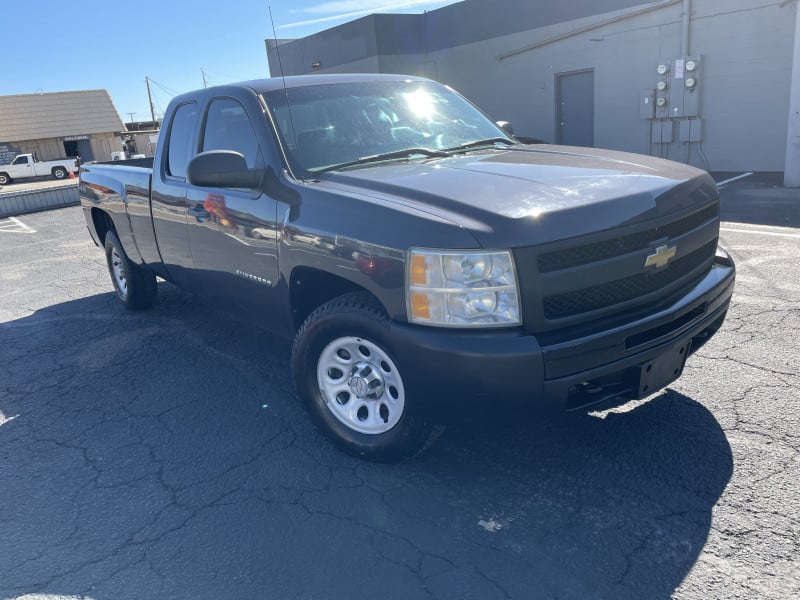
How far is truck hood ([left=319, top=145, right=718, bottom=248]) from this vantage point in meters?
2.63

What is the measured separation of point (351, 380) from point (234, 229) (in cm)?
127

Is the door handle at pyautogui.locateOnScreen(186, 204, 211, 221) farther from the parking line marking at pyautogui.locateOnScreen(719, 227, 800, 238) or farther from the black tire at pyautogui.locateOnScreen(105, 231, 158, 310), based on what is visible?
the parking line marking at pyautogui.locateOnScreen(719, 227, 800, 238)

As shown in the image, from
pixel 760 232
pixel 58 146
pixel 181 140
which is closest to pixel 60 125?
pixel 58 146

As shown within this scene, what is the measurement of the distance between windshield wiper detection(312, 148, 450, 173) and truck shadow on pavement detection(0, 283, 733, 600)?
151 centimetres

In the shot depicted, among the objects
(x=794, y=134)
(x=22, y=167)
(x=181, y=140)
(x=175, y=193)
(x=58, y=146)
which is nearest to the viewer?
(x=175, y=193)

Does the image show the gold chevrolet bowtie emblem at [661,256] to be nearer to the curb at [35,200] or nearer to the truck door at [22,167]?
the curb at [35,200]

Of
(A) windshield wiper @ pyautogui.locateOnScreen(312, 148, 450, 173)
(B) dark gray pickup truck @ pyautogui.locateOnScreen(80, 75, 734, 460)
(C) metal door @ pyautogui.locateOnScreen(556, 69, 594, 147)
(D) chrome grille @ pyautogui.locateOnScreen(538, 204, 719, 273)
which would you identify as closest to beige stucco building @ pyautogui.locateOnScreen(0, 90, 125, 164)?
(C) metal door @ pyautogui.locateOnScreen(556, 69, 594, 147)

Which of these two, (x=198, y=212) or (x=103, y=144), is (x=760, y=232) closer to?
(x=198, y=212)

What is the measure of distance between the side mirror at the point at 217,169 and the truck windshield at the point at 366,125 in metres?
0.28

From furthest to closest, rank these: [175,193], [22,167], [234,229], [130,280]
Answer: [22,167] → [130,280] → [175,193] → [234,229]

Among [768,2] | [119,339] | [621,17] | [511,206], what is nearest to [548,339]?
[511,206]

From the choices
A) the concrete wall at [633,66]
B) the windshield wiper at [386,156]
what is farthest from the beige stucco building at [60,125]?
the windshield wiper at [386,156]

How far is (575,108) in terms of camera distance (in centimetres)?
1705

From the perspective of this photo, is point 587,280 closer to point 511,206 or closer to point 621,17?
point 511,206
